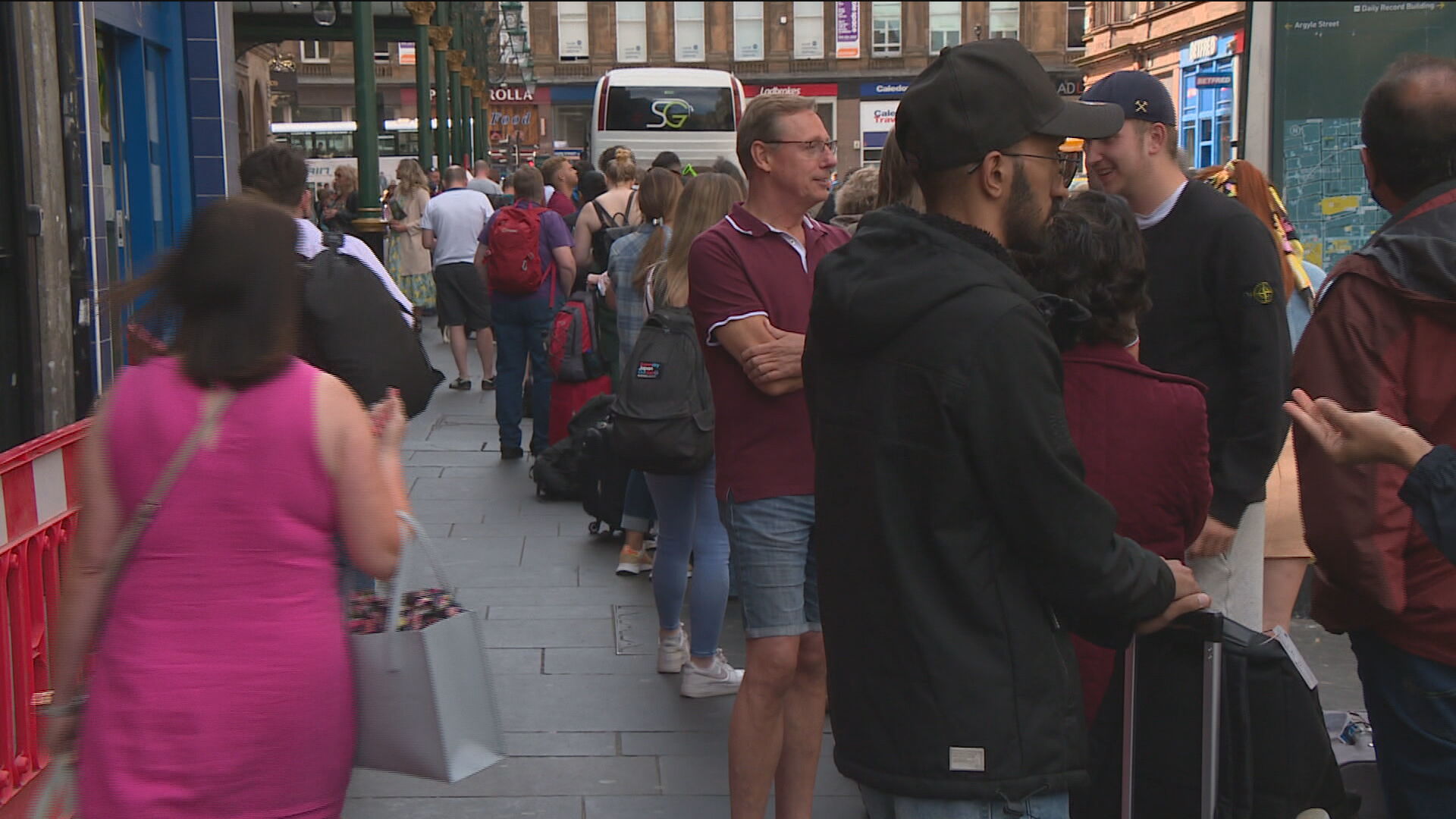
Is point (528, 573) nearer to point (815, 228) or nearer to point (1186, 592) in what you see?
point (815, 228)

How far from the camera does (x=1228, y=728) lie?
2539 mm

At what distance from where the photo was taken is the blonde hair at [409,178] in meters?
18.2

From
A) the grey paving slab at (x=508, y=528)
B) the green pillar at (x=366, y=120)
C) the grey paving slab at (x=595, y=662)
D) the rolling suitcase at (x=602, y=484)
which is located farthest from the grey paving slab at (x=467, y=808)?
the green pillar at (x=366, y=120)

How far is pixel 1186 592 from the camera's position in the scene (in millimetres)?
2443

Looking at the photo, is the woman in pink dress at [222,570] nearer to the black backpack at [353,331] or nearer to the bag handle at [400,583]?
the bag handle at [400,583]

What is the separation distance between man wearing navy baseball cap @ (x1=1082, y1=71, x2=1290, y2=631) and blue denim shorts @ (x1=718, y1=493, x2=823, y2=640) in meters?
0.94

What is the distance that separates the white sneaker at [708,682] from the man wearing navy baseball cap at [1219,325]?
2216 millimetres

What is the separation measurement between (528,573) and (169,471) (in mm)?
5063

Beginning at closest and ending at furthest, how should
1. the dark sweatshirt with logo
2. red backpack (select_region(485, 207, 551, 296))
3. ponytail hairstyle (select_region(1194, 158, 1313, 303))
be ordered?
the dark sweatshirt with logo, ponytail hairstyle (select_region(1194, 158, 1313, 303)), red backpack (select_region(485, 207, 551, 296))

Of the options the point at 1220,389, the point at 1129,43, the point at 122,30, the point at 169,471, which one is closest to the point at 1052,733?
the point at 169,471

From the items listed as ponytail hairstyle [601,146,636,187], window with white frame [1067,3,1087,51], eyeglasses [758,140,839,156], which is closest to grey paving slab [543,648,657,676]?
eyeglasses [758,140,839,156]

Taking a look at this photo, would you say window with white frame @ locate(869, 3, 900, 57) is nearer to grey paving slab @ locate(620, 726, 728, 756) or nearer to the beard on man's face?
grey paving slab @ locate(620, 726, 728, 756)

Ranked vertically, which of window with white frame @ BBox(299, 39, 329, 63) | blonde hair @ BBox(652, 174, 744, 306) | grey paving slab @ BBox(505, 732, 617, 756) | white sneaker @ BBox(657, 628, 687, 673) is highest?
window with white frame @ BBox(299, 39, 329, 63)

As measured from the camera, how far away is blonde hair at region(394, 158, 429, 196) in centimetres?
1825
